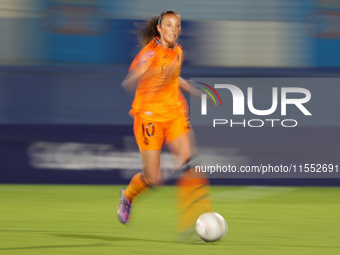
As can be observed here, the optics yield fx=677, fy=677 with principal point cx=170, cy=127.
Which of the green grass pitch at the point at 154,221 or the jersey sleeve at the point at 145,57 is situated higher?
the jersey sleeve at the point at 145,57

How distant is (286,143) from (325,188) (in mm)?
798

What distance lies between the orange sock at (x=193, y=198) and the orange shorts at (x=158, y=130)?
1.06 ft

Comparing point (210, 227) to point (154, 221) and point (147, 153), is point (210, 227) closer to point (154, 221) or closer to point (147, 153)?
point (147, 153)

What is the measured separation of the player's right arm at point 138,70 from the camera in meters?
4.68

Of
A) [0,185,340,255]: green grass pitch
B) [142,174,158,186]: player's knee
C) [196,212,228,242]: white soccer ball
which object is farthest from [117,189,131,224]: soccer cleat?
[196,212,228,242]: white soccer ball

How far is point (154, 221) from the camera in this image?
19.7 feet

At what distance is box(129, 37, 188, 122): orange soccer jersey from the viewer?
486 cm

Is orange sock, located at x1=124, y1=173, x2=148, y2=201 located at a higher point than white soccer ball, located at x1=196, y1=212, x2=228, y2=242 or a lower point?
higher

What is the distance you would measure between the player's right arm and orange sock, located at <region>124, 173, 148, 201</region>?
80 cm

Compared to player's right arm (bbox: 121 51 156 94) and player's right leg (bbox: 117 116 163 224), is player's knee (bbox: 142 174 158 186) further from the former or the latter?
player's right arm (bbox: 121 51 156 94)

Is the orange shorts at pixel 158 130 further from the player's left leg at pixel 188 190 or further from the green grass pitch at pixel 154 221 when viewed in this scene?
the green grass pitch at pixel 154 221

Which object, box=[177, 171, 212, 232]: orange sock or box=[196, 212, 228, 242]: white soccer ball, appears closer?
box=[196, 212, 228, 242]: white soccer ball

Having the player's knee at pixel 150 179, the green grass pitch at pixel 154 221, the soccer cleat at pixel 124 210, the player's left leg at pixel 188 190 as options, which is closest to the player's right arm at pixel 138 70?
the player's left leg at pixel 188 190

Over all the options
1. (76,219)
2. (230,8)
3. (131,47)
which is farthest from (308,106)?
(76,219)
